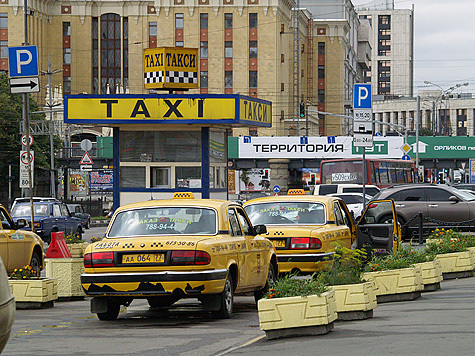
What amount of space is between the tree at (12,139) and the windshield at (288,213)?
5470 centimetres

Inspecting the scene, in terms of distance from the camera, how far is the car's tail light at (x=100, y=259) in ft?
35.5

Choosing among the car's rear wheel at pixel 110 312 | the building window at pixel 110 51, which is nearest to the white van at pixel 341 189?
the car's rear wheel at pixel 110 312

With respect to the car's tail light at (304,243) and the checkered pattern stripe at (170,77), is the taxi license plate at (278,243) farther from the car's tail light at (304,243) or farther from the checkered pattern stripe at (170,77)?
the checkered pattern stripe at (170,77)

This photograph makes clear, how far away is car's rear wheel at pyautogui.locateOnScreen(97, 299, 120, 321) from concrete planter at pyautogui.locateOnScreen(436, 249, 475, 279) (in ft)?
23.0

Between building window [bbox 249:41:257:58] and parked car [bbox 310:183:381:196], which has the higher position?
building window [bbox 249:41:257:58]

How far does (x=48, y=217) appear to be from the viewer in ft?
102

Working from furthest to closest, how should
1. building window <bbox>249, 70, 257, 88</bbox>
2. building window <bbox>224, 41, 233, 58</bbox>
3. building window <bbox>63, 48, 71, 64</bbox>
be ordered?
1. building window <bbox>63, 48, 71, 64</bbox>
2. building window <bbox>249, 70, 257, 88</bbox>
3. building window <bbox>224, 41, 233, 58</bbox>

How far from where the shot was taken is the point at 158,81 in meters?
24.6

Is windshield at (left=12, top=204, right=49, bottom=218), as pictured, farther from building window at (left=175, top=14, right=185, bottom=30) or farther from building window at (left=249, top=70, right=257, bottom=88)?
building window at (left=175, top=14, right=185, bottom=30)

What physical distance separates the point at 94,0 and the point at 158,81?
80806 millimetres

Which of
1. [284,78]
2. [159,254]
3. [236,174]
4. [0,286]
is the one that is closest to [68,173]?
[236,174]

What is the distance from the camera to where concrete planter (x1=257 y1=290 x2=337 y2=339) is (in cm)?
923

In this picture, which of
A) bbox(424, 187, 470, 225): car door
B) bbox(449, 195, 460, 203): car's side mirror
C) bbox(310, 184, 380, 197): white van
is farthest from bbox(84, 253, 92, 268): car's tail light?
bbox(310, 184, 380, 197): white van

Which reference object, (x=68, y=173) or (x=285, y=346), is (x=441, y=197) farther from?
(x=68, y=173)
